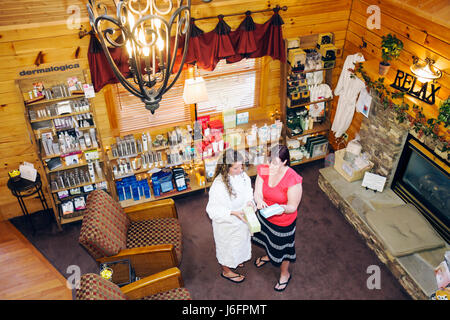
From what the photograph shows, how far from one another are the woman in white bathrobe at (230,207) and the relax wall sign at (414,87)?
2.19m

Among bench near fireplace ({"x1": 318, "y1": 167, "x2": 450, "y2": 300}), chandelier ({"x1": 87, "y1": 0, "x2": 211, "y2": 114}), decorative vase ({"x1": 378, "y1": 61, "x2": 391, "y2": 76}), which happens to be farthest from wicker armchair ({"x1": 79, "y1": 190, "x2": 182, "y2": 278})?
decorative vase ({"x1": 378, "y1": 61, "x2": 391, "y2": 76})

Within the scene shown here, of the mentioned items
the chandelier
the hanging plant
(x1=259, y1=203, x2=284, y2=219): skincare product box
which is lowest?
(x1=259, y1=203, x2=284, y2=219): skincare product box

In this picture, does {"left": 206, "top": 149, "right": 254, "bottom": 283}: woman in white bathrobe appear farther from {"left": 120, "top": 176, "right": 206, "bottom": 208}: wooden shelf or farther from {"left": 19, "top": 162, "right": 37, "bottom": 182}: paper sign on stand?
{"left": 19, "top": 162, "right": 37, "bottom": 182}: paper sign on stand

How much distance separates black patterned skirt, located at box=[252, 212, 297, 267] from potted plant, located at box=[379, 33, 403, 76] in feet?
7.51

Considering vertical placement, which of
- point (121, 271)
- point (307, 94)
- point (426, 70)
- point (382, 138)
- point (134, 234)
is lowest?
point (121, 271)

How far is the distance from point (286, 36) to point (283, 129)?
55.3 inches

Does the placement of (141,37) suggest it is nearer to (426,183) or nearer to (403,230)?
(403,230)

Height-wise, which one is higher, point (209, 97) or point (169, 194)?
point (209, 97)

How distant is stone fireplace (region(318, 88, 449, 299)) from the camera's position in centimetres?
433

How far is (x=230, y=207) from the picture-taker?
3957 mm

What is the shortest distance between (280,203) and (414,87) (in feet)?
6.94

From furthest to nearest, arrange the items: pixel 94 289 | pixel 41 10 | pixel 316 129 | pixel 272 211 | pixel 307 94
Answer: pixel 316 129 < pixel 307 94 < pixel 41 10 < pixel 272 211 < pixel 94 289

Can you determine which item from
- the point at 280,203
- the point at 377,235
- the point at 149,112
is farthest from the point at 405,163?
the point at 149,112

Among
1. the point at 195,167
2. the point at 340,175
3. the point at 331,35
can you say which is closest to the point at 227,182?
the point at 195,167
